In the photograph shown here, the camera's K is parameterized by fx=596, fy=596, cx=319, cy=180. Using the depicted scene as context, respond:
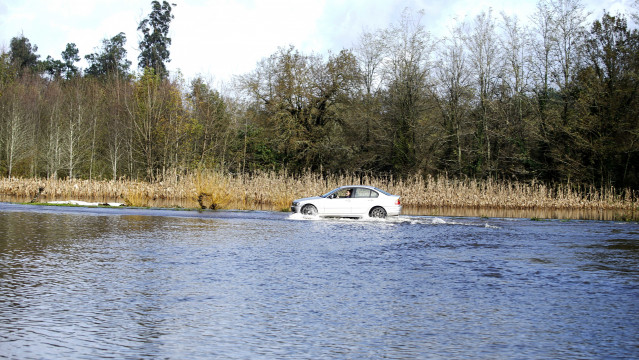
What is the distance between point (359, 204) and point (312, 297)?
18364 millimetres

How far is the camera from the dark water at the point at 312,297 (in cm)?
719

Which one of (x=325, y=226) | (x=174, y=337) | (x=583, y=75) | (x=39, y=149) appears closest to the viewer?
(x=174, y=337)

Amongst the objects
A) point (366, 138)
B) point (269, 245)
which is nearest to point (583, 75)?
point (366, 138)

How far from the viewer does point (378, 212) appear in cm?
2827

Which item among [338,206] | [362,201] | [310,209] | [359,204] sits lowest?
[310,209]

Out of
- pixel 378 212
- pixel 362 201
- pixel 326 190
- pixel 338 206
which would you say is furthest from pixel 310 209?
pixel 326 190

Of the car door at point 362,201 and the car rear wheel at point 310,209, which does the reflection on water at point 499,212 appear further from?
the car rear wheel at point 310,209

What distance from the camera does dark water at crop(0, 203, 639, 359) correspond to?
719 cm

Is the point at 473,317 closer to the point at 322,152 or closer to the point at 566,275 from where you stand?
the point at 566,275

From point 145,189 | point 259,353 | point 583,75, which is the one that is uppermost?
point 583,75

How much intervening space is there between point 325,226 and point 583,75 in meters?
33.3

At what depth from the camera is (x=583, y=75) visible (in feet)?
157

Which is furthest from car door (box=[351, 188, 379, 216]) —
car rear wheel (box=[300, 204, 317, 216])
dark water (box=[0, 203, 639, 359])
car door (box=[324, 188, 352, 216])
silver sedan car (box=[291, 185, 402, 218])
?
dark water (box=[0, 203, 639, 359])

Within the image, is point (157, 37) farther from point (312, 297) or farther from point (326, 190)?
point (312, 297)
